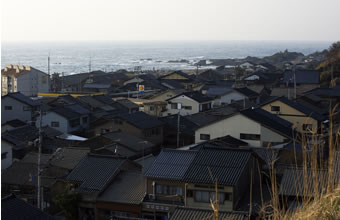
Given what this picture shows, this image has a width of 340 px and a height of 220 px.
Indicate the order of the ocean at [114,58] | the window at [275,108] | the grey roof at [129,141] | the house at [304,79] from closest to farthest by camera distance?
the grey roof at [129,141], the window at [275,108], the house at [304,79], the ocean at [114,58]

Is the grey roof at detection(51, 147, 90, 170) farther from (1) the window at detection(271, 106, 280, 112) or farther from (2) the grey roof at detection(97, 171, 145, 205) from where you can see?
(1) the window at detection(271, 106, 280, 112)

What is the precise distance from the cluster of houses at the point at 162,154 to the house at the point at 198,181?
1 centimetres

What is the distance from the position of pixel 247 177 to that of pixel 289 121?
6232 mm

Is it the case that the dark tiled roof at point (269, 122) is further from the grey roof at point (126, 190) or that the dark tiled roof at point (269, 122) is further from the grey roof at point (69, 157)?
the grey roof at point (126, 190)

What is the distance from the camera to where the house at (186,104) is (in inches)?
637

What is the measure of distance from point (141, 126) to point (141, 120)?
0.57m

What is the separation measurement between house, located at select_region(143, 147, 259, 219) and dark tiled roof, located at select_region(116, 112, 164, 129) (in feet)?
16.6

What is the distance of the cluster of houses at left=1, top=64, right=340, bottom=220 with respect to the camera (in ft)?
20.8

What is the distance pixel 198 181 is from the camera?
6492 mm

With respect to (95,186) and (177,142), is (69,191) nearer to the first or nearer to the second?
(95,186)

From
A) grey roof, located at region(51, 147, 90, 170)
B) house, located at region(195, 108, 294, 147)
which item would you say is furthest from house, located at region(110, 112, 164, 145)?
A: grey roof, located at region(51, 147, 90, 170)

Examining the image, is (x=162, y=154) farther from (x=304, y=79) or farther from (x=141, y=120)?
(x=304, y=79)

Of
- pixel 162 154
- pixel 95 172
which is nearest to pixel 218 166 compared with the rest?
pixel 162 154

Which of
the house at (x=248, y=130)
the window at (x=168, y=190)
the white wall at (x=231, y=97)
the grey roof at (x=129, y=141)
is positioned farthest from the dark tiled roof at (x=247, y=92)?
the window at (x=168, y=190)
